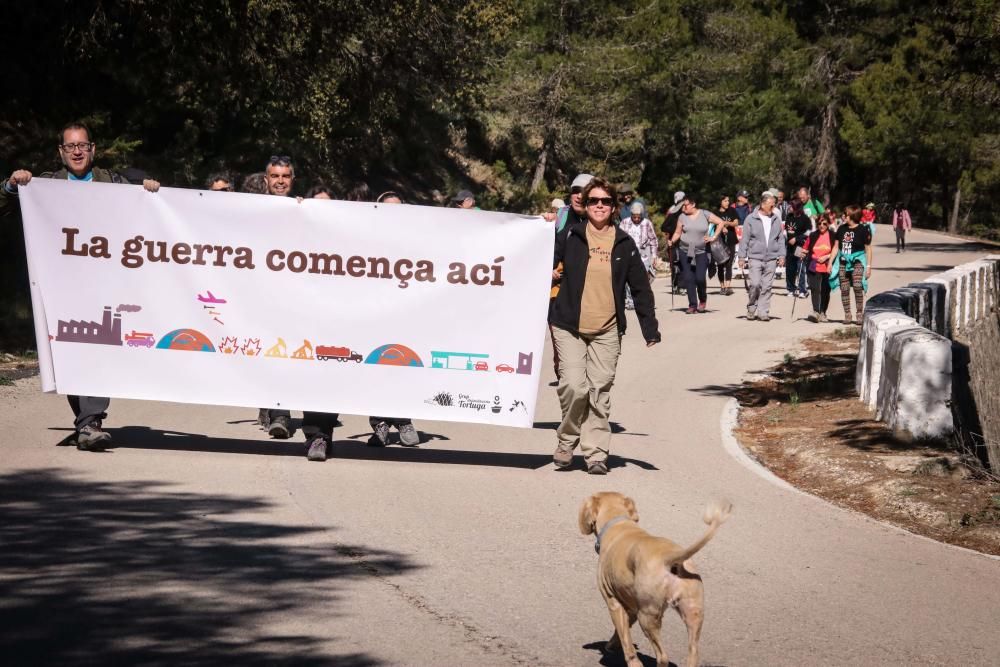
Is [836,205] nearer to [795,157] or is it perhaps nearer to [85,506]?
[795,157]

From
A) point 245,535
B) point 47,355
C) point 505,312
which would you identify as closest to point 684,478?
point 505,312

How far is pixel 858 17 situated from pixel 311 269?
229 feet

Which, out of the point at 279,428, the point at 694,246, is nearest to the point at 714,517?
the point at 279,428

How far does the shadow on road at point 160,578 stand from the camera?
5695mm

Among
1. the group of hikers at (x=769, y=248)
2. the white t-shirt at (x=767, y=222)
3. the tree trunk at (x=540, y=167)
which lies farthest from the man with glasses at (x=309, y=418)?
the tree trunk at (x=540, y=167)

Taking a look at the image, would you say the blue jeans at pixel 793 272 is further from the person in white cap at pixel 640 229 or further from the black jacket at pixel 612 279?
the black jacket at pixel 612 279

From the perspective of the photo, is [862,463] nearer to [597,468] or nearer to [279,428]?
[597,468]

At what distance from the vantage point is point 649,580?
523 cm

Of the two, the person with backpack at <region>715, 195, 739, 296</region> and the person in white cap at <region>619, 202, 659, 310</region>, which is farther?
the person with backpack at <region>715, 195, 739, 296</region>

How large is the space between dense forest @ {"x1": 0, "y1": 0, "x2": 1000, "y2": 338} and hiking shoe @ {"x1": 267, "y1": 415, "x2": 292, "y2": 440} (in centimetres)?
821

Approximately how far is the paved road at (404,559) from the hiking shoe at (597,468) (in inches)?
5.6

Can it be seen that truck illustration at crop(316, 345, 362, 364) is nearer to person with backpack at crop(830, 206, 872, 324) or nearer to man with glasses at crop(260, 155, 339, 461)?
man with glasses at crop(260, 155, 339, 461)

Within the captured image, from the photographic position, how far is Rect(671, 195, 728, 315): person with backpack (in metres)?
24.2

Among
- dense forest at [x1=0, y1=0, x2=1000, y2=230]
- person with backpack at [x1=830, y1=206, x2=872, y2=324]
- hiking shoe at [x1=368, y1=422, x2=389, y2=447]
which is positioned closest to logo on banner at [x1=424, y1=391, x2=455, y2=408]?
hiking shoe at [x1=368, y1=422, x2=389, y2=447]
